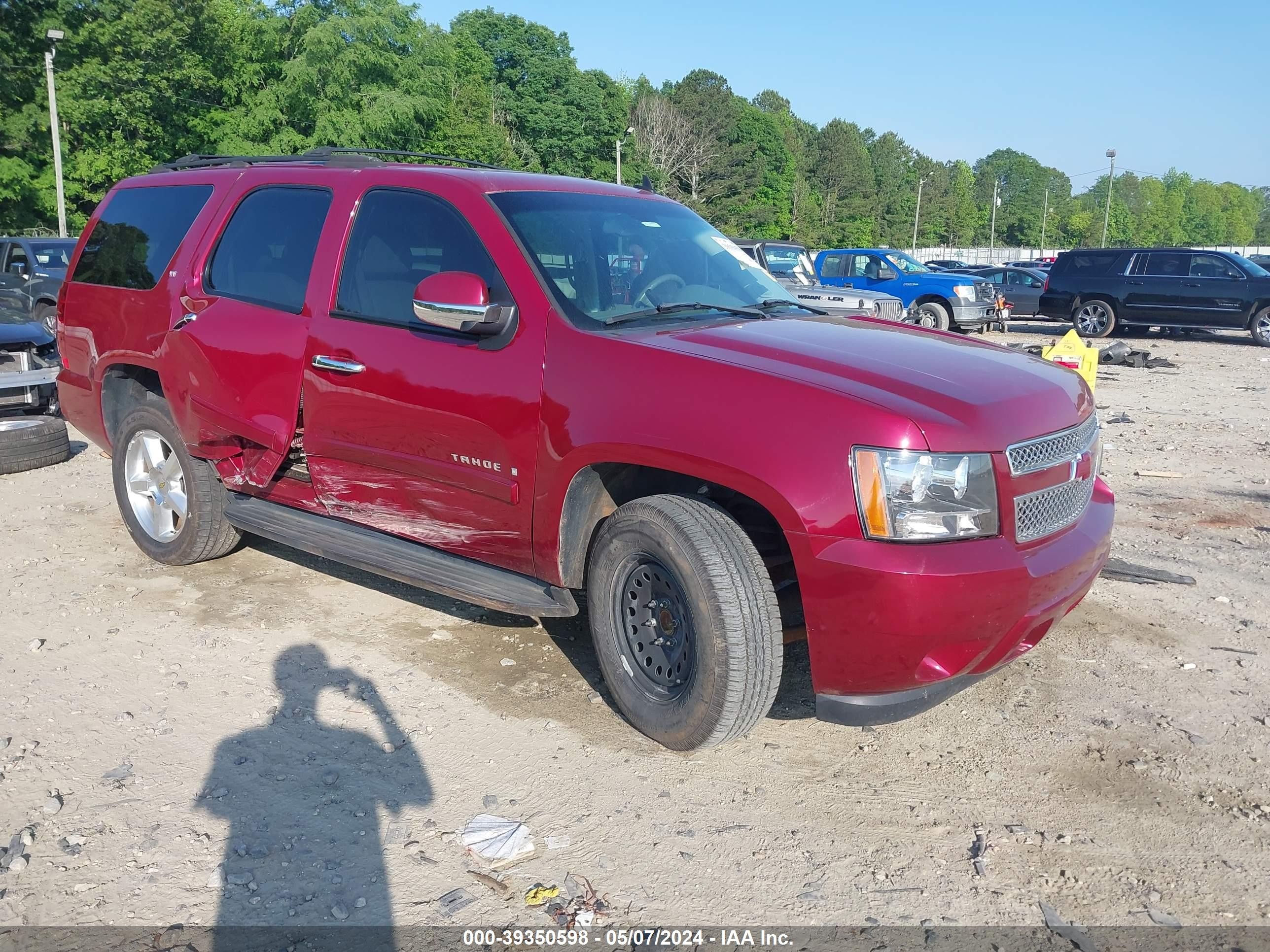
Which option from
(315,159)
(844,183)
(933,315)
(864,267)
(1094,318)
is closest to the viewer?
(315,159)

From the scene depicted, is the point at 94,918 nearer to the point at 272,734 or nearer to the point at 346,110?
the point at 272,734

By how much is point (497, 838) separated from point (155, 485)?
3449mm

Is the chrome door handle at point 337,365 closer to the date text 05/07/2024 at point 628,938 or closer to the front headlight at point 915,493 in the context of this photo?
the front headlight at point 915,493

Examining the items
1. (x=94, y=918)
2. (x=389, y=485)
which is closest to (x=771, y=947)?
(x=94, y=918)

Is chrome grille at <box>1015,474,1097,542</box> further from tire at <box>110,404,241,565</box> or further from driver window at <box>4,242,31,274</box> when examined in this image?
driver window at <box>4,242,31,274</box>

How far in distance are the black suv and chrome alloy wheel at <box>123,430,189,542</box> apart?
19.0m

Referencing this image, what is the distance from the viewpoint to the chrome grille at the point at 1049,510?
3193 mm

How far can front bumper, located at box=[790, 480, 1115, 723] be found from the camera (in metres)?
2.97

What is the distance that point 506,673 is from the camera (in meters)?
4.30

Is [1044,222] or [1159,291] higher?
[1044,222]

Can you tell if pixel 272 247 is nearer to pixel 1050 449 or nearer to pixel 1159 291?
pixel 1050 449

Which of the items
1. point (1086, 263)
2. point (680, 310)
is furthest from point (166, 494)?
point (1086, 263)

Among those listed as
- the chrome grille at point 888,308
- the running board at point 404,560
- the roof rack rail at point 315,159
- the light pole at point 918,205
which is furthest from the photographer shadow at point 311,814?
the light pole at point 918,205

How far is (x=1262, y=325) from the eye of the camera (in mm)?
18703
